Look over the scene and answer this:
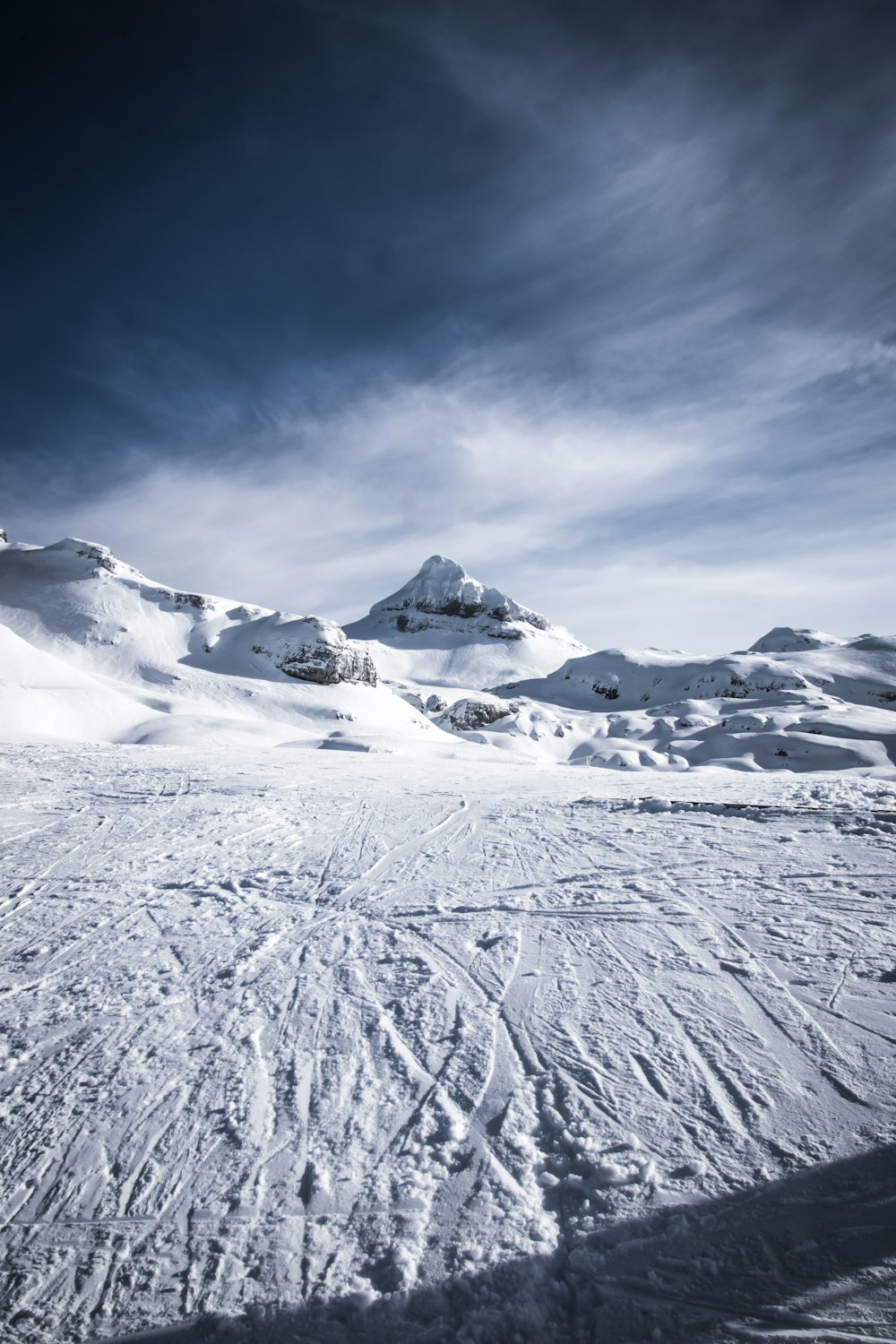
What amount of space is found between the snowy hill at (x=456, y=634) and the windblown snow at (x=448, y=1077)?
307ft

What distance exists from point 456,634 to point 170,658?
294 ft

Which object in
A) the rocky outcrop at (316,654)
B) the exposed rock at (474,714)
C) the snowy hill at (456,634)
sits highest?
the snowy hill at (456,634)

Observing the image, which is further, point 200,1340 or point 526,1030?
point 526,1030

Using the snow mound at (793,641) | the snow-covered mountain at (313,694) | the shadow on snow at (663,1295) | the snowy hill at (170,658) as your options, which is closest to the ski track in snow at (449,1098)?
the shadow on snow at (663,1295)

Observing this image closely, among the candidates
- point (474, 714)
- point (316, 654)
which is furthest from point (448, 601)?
point (316, 654)

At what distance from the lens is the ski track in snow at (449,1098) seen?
174 centimetres

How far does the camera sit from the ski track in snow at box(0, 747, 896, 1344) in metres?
1.74

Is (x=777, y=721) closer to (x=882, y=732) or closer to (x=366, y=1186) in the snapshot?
(x=882, y=732)

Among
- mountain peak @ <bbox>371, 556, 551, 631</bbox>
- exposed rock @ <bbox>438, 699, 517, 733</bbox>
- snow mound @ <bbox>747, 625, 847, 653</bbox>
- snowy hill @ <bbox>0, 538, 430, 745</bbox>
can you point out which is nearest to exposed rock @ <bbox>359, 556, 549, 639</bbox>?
mountain peak @ <bbox>371, 556, 551, 631</bbox>

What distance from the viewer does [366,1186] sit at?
2.07 meters

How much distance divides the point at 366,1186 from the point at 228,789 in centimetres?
874

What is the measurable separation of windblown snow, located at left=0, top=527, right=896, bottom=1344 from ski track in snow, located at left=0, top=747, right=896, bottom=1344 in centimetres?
1

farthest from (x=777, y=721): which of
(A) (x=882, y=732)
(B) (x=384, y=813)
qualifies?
(B) (x=384, y=813)

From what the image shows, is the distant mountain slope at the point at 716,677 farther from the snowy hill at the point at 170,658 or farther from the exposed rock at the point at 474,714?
the snowy hill at the point at 170,658
